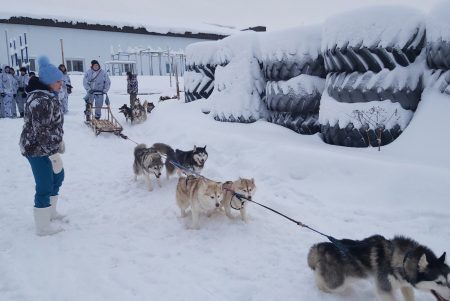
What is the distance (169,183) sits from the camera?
18.1 feet

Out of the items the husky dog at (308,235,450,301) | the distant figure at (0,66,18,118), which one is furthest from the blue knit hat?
the distant figure at (0,66,18,118)

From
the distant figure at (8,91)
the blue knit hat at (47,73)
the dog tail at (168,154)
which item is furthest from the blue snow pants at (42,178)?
the distant figure at (8,91)

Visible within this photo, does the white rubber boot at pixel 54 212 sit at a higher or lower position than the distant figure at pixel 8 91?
lower

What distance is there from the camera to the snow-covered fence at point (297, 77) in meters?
6.25

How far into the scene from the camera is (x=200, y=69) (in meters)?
9.78

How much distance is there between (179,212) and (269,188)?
1.28 meters

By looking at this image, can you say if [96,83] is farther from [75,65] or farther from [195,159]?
[75,65]

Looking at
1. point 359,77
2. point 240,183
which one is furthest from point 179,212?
point 359,77

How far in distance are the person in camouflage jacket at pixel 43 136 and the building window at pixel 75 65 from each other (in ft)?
75.8

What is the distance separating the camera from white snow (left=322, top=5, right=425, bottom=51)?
466cm

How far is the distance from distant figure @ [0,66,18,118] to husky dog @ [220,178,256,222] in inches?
422

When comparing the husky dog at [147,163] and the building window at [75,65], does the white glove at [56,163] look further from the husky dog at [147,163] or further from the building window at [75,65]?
the building window at [75,65]

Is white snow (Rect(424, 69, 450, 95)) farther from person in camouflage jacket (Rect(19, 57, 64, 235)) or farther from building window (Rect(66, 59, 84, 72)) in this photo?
building window (Rect(66, 59, 84, 72))

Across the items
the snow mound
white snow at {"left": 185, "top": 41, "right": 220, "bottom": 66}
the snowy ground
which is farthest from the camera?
white snow at {"left": 185, "top": 41, "right": 220, "bottom": 66}
